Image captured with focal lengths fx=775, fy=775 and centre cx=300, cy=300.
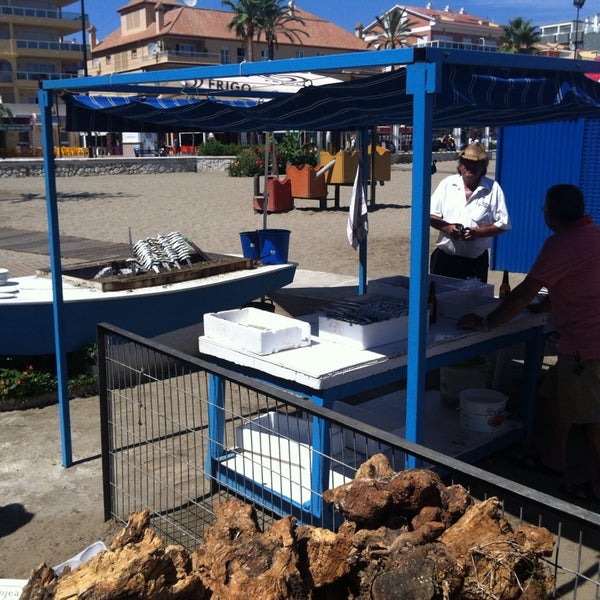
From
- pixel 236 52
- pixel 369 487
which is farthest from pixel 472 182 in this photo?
pixel 236 52

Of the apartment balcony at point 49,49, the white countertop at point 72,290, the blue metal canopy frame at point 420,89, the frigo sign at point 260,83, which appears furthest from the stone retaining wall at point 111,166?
the apartment balcony at point 49,49

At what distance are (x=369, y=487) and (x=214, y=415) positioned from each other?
188 centimetres

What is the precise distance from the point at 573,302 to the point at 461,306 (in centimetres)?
84

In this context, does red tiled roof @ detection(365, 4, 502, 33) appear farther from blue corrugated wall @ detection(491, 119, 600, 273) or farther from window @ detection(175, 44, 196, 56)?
blue corrugated wall @ detection(491, 119, 600, 273)

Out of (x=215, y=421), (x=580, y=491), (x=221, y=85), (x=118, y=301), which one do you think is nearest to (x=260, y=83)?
(x=221, y=85)

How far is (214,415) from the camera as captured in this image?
14.2 feet

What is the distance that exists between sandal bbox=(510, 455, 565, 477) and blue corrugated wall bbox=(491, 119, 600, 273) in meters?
5.98

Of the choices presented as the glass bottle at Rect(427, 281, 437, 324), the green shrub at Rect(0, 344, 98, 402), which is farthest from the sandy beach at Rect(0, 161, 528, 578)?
the glass bottle at Rect(427, 281, 437, 324)

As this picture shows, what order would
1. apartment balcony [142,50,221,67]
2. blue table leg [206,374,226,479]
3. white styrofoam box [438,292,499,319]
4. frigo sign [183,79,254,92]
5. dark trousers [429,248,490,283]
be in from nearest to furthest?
blue table leg [206,374,226,479], white styrofoam box [438,292,499,319], frigo sign [183,79,254,92], dark trousers [429,248,490,283], apartment balcony [142,50,221,67]

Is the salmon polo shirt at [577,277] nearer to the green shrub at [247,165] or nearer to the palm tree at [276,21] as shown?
the green shrub at [247,165]

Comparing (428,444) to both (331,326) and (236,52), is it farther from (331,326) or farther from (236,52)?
(236,52)

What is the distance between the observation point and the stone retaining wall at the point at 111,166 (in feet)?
105

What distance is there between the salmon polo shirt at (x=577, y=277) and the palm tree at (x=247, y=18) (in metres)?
70.4

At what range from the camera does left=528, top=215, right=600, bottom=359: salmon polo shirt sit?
4.27 m
